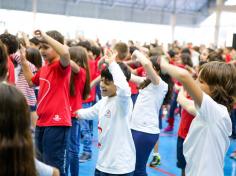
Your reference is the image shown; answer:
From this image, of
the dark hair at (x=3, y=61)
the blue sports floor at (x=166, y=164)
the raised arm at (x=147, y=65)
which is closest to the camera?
the dark hair at (x=3, y=61)

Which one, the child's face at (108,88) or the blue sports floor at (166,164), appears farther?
the blue sports floor at (166,164)

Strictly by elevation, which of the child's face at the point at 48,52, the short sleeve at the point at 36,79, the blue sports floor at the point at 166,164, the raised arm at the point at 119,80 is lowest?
the blue sports floor at the point at 166,164

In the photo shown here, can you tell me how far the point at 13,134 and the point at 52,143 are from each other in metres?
1.55

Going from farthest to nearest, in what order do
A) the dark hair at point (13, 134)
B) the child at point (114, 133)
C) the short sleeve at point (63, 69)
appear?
the short sleeve at point (63, 69) → the child at point (114, 133) → the dark hair at point (13, 134)

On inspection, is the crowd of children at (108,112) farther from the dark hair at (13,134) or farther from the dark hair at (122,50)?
the dark hair at (122,50)

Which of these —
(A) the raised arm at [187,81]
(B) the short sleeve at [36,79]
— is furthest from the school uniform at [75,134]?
(A) the raised arm at [187,81]

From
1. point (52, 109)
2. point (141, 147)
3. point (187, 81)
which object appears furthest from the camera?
point (141, 147)

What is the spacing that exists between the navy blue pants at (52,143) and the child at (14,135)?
151 cm

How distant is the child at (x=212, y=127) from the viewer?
1.92 meters

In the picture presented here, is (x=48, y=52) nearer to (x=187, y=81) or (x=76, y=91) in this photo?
(x=76, y=91)

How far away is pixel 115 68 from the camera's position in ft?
7.50

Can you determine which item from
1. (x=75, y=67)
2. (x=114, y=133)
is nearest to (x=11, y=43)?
(x=75, y=67)

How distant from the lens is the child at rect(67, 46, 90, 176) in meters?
3.29

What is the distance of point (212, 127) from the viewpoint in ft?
6.29
